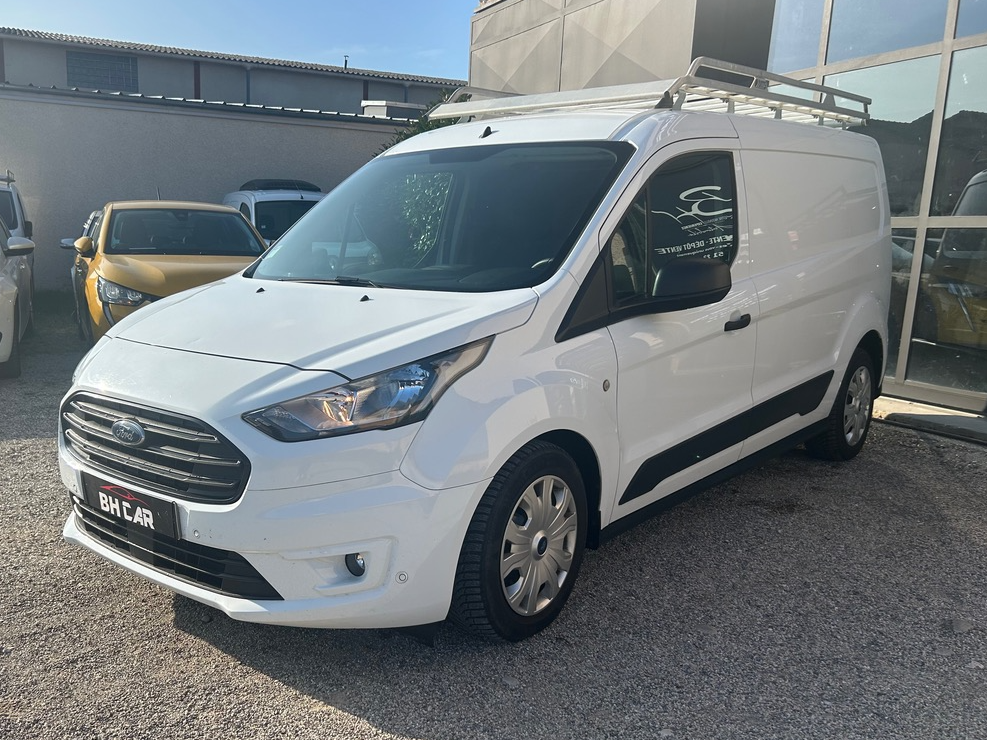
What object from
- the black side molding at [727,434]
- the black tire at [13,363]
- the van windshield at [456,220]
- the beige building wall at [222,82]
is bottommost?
the black tire at [13,363]

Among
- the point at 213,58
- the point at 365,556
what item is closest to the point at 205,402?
the point at 365,556

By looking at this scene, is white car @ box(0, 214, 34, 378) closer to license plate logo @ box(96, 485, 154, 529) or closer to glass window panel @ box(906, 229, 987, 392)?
license plate logo @ box(96, 485, 154, 529)

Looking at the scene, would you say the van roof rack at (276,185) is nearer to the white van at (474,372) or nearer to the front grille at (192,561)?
the white van at (474,372)

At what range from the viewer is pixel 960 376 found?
6965 mm

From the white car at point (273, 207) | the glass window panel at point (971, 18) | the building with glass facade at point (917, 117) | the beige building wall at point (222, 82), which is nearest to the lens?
the glass window panel at point (971, 18)

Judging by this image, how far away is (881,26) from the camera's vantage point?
744 centimetres

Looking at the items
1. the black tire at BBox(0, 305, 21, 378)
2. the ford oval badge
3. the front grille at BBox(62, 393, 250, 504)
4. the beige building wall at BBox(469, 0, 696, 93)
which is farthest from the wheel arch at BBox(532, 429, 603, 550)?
the beige building wall at BBox(469, 0, 696, 93)

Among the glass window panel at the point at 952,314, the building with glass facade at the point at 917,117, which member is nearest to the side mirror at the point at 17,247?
the building with glass facade at the point at 917,117

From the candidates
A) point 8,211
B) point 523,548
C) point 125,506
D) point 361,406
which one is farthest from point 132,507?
point 8,211

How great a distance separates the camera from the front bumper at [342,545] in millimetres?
2650

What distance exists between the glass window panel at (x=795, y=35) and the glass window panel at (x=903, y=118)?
730mm

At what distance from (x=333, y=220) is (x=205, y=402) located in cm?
166

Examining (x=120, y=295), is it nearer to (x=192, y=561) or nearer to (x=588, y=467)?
(x=192, y=561)

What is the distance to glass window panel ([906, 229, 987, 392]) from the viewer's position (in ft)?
22.3
